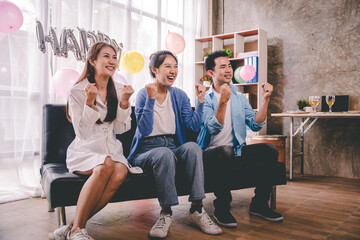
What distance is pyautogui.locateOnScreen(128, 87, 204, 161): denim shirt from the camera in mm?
1854

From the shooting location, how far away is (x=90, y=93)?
162cm

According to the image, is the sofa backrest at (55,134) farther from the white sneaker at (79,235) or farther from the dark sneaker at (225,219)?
the dark sneaker at (225,219)

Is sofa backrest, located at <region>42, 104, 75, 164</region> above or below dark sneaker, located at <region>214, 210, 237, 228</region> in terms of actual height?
above

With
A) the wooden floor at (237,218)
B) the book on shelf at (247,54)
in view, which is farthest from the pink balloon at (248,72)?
the wooden floor at (237,218)

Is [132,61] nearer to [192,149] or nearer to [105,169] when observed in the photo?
[192,149]

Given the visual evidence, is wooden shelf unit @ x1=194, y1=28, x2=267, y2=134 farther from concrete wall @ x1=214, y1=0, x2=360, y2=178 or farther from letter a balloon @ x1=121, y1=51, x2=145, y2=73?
letter a balloon @ x1=121, y1=51, x2=145, y2=73

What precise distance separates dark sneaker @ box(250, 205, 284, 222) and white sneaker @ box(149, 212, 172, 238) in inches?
26.2

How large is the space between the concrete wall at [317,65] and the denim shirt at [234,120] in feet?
6.66

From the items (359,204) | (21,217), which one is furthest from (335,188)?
(21,217)

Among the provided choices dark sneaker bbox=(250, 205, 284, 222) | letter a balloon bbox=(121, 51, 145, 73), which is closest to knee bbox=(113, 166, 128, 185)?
dark sneaker bbox=(250, 205, 284, 222)

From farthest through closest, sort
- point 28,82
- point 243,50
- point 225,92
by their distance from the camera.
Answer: point 243,50, point 28,82, point 225,92

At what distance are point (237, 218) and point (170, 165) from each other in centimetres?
70

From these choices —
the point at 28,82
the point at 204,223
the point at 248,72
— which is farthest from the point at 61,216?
the point at 248,72

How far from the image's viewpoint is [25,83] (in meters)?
2.82
